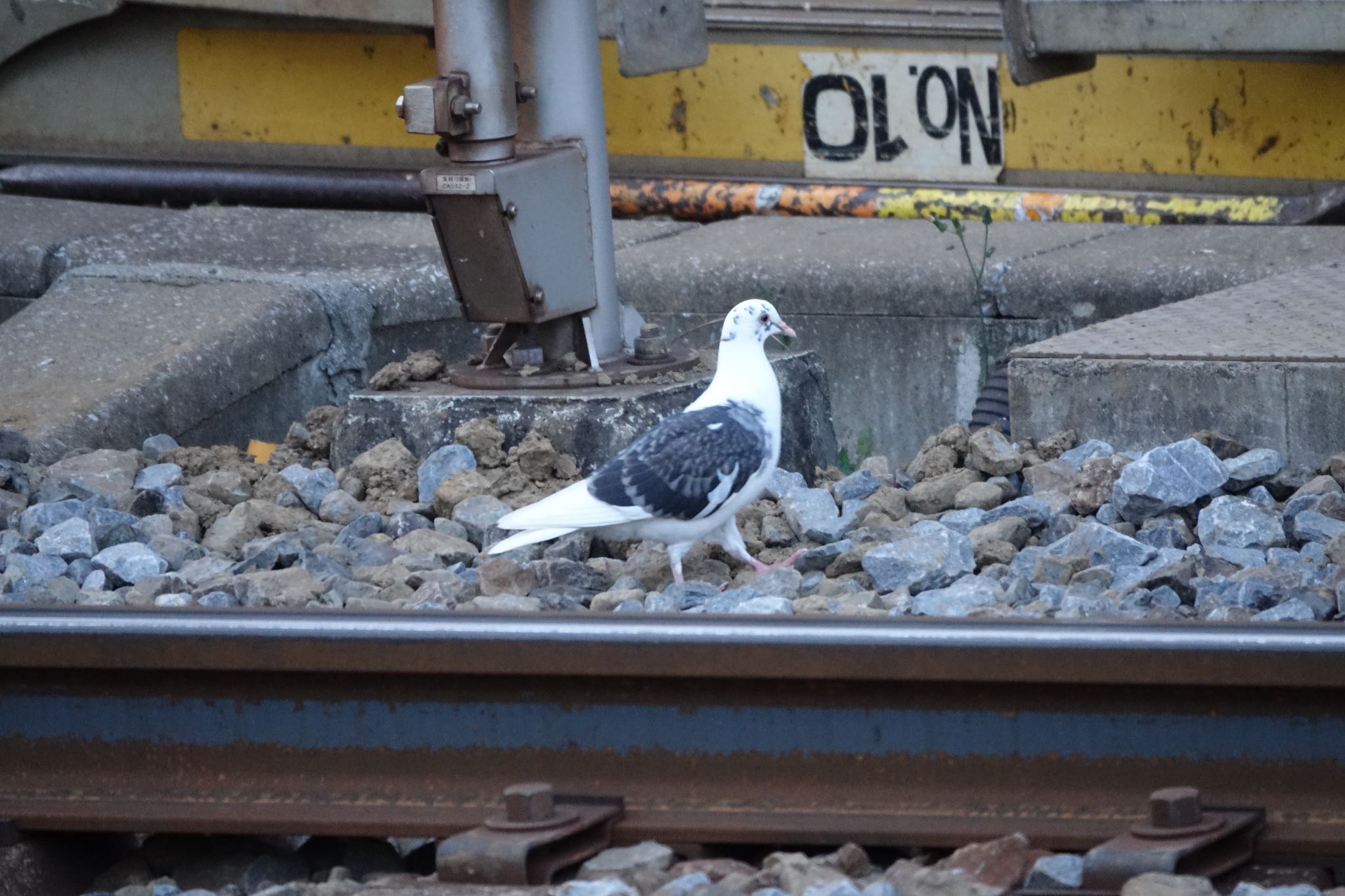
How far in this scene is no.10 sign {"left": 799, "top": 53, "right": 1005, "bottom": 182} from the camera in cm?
725

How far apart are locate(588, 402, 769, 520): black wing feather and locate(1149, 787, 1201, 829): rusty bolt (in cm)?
141

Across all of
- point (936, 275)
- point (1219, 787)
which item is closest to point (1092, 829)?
point (1219, 787)

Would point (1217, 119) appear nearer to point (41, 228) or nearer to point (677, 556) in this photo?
point (677, 556)

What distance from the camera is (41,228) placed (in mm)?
6809

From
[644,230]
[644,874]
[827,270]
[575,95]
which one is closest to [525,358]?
[575,95]

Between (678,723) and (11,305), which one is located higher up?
(11,305)

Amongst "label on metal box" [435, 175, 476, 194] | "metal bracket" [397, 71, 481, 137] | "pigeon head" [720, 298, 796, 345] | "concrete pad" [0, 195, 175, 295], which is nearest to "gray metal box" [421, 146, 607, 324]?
"label on metal box" [435, 175, 476, 194]

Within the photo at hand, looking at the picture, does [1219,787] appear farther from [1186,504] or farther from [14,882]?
[14,882]

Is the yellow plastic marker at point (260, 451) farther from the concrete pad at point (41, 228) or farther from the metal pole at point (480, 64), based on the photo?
the concrete pad at point (41, 228)

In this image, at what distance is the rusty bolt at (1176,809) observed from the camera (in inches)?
107

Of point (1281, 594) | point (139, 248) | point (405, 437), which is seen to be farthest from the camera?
point (139, 248)

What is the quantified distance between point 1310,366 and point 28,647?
2.88m

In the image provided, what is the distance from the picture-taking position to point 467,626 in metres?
3.16

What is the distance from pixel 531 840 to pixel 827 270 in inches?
137
